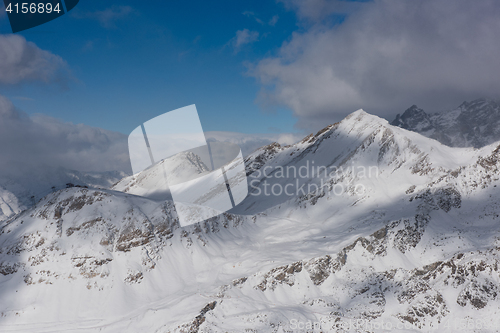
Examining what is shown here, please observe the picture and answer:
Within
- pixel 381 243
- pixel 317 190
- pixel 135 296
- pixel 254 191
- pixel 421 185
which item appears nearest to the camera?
pixel 135 296

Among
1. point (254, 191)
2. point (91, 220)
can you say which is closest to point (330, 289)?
point (91, 220)

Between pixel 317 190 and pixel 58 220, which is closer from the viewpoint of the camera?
pixel 58 220

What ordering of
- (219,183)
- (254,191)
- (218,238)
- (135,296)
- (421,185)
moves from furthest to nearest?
1. (219,183)
2. (254,191)
3. (421,185)
4. (218,238)
5. (135,296)

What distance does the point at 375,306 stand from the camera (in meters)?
38.2

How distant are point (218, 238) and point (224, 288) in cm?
1639

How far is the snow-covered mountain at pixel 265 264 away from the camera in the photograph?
35.7 meters

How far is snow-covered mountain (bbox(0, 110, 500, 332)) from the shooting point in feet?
117

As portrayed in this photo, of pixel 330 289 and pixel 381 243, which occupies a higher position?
pixel 381 243

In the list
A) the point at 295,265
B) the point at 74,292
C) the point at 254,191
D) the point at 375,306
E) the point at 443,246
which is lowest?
the point at 375,306

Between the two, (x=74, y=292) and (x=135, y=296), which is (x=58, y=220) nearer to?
(x=74, y=292)

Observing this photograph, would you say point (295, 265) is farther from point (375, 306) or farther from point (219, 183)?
point (219, 183)

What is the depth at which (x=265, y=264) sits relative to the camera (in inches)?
1842

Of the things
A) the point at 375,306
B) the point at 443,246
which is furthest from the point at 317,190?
the point at 375,306

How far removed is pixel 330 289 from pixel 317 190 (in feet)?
129
